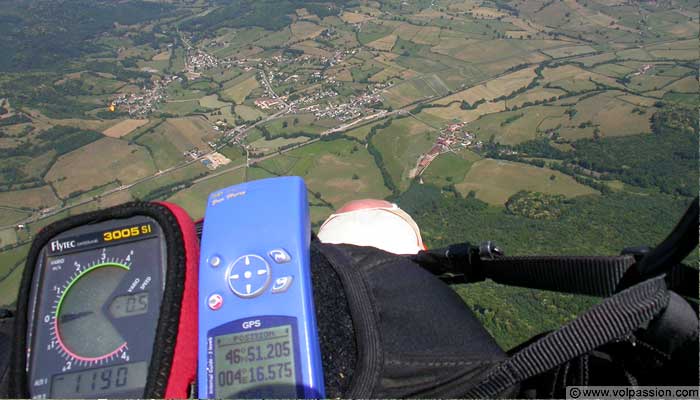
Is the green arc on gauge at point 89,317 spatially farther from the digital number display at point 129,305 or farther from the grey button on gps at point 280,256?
the grey button on gps at point 280,256

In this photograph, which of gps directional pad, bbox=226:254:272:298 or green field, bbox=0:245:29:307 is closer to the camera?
gps directional pad, bbox=226:254:272:298

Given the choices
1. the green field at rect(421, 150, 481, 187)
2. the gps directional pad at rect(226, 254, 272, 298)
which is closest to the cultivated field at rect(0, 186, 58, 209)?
the green field at rect(421, 150, 481, 187)

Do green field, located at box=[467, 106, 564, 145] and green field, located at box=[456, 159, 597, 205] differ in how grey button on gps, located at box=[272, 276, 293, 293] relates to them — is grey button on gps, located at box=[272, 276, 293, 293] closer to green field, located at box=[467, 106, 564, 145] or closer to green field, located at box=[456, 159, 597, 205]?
green field, located at box=[456, 159, 597, 205]

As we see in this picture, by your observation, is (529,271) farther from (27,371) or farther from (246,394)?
(27,371)

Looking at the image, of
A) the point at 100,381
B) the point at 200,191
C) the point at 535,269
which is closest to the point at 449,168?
the point at 200,191

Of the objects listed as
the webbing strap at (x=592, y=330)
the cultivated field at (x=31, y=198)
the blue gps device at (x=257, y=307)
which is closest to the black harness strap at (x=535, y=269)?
the webbing strap at (x=592, y=330)

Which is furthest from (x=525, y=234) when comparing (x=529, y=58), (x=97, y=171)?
(x=529, y=58)

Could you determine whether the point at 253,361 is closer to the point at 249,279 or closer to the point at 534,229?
the point at 249,279

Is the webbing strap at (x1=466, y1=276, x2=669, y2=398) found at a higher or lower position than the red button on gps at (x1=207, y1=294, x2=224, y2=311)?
lower
